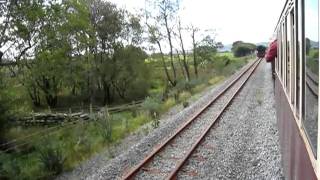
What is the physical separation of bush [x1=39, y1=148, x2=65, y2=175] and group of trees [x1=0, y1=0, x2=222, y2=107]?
10543 millimetres

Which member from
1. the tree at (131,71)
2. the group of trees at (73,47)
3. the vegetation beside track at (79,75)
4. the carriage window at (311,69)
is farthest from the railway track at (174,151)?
the tree at (131,71)

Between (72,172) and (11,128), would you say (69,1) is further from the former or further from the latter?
(72,172)

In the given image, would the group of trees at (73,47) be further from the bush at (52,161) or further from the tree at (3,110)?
the bush at (52,161)

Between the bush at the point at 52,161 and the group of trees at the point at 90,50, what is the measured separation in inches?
415

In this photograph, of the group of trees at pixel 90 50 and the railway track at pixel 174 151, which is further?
the group of trees at pixel 90 50

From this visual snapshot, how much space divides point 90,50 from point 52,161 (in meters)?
29.0

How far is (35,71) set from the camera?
2298cm

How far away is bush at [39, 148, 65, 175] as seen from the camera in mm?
12641

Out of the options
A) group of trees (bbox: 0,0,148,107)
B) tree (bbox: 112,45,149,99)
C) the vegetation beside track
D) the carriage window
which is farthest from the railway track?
tree (bbox: 112,45,149,99)

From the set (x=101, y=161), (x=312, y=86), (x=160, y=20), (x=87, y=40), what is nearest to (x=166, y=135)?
(x=101, y=161)

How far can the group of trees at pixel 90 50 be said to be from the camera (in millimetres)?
23172

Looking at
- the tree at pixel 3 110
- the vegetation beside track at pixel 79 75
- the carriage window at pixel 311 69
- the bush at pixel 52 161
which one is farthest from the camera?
the tree at pixel 3 110

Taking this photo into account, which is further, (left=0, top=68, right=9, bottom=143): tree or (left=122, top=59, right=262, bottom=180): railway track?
(left=0, top=68, right=9, bottom=143): tree

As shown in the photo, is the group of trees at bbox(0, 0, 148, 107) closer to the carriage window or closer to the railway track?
the railway track
